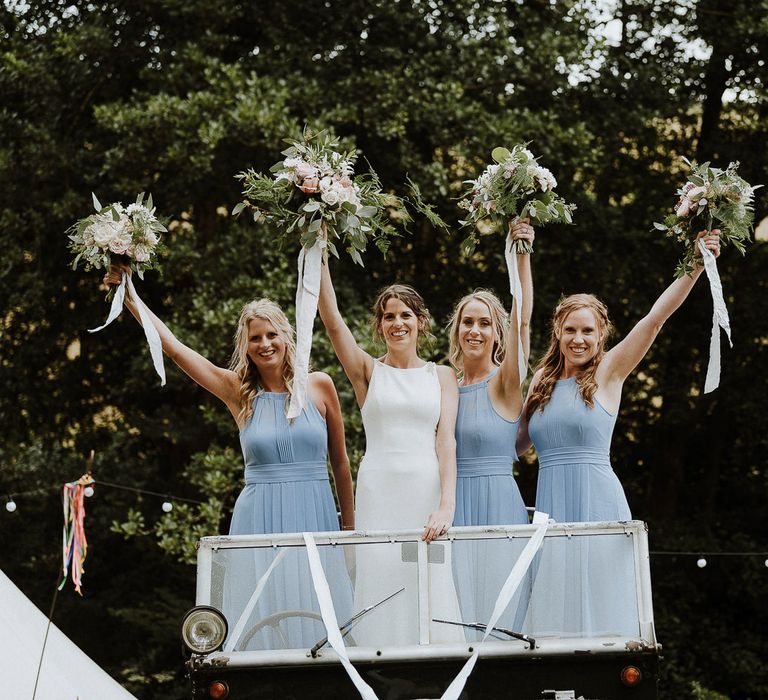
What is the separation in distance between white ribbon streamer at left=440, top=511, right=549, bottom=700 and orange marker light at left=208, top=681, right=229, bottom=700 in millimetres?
750

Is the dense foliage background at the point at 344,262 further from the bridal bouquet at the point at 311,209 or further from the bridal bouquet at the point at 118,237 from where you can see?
the bridal bouquet at the point at 311,209

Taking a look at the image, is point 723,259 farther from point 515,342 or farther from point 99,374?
point 515,342

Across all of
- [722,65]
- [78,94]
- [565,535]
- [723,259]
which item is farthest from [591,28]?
[565,535]

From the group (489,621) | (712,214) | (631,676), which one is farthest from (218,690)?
(712,214)

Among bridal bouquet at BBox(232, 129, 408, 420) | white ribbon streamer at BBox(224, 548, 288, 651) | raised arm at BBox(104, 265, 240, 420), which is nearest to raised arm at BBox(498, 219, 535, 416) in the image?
bridal bouquet at BBox(232, 129, 408, 420)

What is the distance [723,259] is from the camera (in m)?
12.1

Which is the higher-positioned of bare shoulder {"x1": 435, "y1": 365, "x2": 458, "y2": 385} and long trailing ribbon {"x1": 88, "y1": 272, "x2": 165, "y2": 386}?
long trailing ribbon {"x1": 88, "y1": 272, "x2": 165, "y2": 386}

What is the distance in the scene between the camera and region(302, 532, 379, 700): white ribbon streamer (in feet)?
12.6

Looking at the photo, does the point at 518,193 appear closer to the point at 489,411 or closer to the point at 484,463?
the point at 489,411

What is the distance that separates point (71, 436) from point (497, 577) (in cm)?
939

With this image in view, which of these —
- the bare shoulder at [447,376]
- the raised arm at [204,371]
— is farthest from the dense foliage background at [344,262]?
the bare shoulder at [447,376]

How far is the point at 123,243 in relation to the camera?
518cm

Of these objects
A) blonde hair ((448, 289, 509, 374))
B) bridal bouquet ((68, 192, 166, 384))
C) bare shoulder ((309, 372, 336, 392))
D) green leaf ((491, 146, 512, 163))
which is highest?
green leaf ((491, 146, 512, 163))

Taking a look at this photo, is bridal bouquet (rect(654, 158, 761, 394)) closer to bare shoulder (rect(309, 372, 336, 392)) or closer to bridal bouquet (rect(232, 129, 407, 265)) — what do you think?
bridal bouquet (rect(232, 129, 407, 265))
